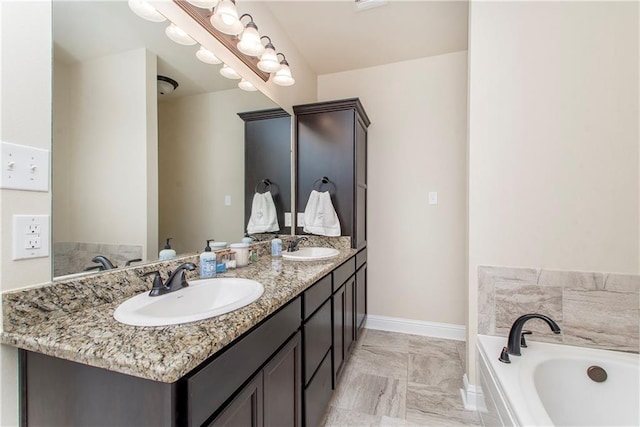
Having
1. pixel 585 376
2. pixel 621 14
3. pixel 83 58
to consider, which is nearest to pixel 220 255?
pixel 83 58

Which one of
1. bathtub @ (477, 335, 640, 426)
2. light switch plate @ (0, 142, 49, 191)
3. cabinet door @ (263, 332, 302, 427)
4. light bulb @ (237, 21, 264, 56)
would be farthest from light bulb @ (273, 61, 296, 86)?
bathtub @ (477, 335, 640, 426)

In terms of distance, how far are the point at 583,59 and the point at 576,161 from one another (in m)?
0.54

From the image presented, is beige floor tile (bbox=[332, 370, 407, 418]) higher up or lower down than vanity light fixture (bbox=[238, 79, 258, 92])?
lower down

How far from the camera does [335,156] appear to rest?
222 centimetres

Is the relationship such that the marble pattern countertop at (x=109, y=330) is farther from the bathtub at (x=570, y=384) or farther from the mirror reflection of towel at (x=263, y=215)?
the bathtub at (x=570, y=384)

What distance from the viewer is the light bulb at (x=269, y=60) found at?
1.64 m

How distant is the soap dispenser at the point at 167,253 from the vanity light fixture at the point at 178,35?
89 centimetres

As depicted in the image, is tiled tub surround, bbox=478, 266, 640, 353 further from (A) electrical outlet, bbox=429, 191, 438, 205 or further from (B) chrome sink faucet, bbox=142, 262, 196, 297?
(B) chrome sink faucet, bbox=142, 262, 196, 297

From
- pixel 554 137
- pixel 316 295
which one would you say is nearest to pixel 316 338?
pixel 316 295

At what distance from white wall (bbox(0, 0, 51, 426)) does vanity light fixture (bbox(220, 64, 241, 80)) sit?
0.77 m

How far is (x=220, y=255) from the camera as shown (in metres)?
1.34

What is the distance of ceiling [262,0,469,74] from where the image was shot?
6.18ft

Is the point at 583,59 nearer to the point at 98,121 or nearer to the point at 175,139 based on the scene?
the point at 175,139

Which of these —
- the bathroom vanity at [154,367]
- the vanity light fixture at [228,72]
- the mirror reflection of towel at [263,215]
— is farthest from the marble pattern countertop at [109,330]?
the vanity light fixture at [228,72]
